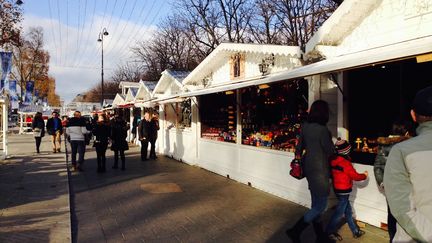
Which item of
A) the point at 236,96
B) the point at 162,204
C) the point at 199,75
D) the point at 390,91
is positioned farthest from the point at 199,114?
the point at 390,91

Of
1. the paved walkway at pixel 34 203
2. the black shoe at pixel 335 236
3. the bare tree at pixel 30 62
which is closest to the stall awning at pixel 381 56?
the black shoe at pixel 335 236

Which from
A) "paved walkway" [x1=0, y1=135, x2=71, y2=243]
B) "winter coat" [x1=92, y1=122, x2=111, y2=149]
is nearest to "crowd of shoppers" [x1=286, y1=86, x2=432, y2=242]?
"paved walkway" [x1=0, y1=135, x2=71, y2=243]

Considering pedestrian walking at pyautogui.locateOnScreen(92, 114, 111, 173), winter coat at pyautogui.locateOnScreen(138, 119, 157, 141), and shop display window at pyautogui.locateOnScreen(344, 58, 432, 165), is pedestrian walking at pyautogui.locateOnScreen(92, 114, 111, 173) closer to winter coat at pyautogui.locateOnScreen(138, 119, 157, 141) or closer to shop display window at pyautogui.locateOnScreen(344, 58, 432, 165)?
winter coat at pyautogui.locateOnScreen(138, 119, 157, 141)

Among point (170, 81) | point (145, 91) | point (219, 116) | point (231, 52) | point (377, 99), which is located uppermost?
point (231, 52)

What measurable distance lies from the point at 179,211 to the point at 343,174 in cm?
317

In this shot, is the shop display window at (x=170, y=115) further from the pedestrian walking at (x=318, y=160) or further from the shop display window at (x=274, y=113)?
the pedestrian walking at (x=318, y=160)

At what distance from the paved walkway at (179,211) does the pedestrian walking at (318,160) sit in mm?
746

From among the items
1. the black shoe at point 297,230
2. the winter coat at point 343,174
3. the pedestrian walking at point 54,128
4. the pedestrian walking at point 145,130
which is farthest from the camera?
the pedestrian walking at point 54,128

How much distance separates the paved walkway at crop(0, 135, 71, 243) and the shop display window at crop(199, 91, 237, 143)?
429 centimetres

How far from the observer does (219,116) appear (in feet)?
37.7

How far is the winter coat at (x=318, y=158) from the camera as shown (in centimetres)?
472

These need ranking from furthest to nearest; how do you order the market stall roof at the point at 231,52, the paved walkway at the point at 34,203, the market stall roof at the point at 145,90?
the market stall roof at the point at 145,90 → the market stall roof at the point at 231,52 → the paved walkway at the point at 34,203

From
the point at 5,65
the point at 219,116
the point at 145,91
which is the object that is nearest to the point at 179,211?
the point at 219,116

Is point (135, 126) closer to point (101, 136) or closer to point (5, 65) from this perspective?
point (5, 65)
